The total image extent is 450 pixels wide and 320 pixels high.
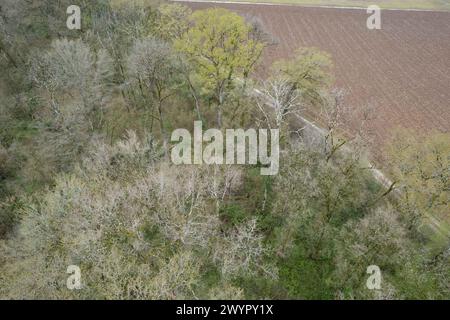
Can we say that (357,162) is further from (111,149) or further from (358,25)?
(358,25)

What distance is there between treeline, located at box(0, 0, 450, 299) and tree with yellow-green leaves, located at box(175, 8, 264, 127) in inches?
5.1

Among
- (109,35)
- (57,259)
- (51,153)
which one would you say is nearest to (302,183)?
(57,259)

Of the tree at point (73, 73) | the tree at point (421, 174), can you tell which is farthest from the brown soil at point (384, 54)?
the tree at point (73, 73)

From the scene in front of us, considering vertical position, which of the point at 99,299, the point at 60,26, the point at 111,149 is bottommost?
the point at 99,299

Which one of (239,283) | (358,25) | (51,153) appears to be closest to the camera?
(239,283)

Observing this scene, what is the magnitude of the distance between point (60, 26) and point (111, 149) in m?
21.9

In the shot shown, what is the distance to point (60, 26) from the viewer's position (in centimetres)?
4019

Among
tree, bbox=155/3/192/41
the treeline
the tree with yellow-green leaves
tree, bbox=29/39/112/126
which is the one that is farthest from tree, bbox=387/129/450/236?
tree, bbox=29/39/112/126

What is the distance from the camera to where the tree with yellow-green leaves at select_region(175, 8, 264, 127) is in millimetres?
30500

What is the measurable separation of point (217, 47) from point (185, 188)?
44.7 ft

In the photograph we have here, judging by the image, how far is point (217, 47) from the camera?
31.3 m

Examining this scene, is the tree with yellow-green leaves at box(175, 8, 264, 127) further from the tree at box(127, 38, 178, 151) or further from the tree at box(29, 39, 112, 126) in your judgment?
the tree at box(29, 39, 112, 126)

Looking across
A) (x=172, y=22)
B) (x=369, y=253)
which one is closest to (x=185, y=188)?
(x=369, y=253)

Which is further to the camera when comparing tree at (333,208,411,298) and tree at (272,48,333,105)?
tree at (272,48,333,105)
